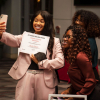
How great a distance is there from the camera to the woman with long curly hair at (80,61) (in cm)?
224

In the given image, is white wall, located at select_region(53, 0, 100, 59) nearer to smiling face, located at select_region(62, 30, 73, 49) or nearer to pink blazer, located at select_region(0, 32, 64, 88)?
pink blazer, located at select_region(0, 32, 64, 88)

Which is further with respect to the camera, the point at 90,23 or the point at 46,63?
the point at 90,23

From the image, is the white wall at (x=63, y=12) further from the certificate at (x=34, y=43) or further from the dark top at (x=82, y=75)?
the dark top at (x=82, y=75)

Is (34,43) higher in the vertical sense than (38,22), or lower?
lower

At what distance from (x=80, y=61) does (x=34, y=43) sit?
789mm

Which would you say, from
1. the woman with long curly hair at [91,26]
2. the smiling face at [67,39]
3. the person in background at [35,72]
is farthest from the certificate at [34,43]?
the woman with long curly hair at [91,26]

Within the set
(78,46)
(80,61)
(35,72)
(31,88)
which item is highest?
(78,46)

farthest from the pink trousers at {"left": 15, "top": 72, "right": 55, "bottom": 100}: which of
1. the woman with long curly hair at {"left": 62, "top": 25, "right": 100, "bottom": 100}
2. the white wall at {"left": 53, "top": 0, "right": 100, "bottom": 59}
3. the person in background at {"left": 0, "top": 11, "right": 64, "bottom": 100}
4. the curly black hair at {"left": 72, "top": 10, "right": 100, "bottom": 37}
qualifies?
the white wall at {"left": 53, "top": 0, "right": 100, "bottom": 59}

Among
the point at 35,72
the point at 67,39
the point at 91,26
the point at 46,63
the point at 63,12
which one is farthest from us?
the point at 63,12

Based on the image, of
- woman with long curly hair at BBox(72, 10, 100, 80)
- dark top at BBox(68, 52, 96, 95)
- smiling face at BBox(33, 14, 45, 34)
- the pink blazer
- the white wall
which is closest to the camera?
dark top at BBox(68, 52, 96, 95)

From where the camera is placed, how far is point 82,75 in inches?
90.7

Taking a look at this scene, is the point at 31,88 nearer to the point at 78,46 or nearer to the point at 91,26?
the point at 78,46

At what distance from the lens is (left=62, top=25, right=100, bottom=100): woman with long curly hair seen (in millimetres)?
2242

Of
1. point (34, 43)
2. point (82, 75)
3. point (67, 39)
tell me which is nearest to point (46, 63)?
point (34, 43)
